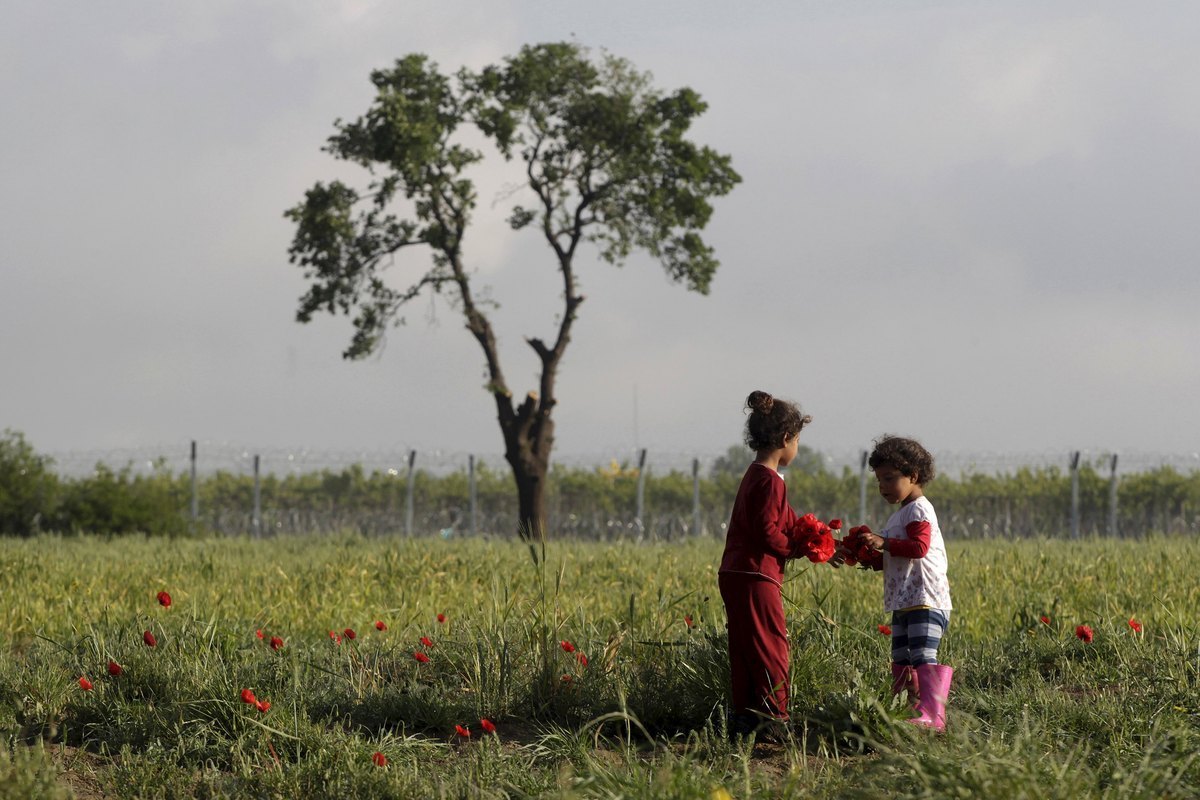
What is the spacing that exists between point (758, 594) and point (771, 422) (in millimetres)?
698

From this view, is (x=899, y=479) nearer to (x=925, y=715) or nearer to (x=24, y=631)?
(x=925, y=715)

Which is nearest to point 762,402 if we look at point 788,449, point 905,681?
point 788,449

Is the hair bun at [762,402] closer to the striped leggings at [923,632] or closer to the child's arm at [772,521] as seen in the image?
the child's arm at [772,521]

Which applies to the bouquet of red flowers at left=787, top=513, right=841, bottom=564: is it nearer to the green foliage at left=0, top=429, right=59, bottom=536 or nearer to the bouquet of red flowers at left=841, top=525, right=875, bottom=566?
the bouquet of red flowers at left=841, top=525, right=875, bottom=566

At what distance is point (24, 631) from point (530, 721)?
14.6 feet

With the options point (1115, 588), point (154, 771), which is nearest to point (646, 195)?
point (1115, 588)

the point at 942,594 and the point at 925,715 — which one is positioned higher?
the point at 942,594

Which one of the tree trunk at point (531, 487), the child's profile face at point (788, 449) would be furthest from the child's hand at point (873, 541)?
the tree trunk at point (531, 487)

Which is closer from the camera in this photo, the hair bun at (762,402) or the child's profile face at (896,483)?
the hair bun at (762,402)

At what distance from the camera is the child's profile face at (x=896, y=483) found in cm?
523

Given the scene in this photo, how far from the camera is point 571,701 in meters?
5.45

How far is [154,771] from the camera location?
4793mm

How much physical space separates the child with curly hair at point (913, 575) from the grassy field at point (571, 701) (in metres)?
0.20

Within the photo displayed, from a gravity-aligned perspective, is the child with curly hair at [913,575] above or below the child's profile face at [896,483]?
below
